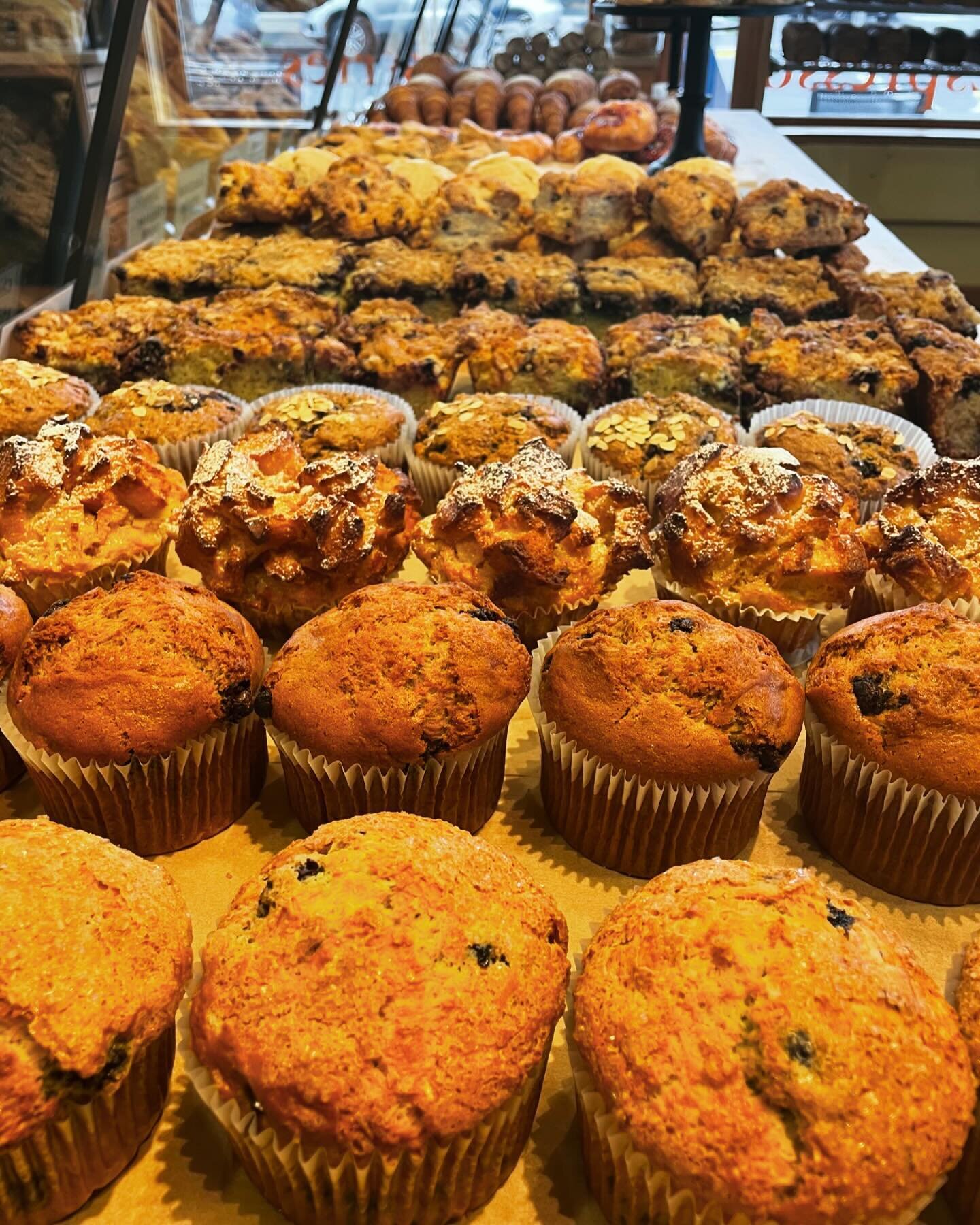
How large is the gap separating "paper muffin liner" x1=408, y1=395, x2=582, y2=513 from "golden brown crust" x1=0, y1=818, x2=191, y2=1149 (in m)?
2.20

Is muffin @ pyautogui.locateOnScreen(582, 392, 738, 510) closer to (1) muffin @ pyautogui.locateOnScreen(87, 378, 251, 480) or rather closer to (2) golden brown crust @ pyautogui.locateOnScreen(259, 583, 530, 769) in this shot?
(2) golden brown crust @ pyautogui.locateOnScreen(259, 583, 530, 769)

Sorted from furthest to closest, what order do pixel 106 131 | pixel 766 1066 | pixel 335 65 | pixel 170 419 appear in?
pixel 335 65
pixel 106 131
pixel 170 419
pixel 766 1066

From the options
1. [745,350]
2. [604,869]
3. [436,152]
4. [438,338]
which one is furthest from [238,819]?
[436,152]

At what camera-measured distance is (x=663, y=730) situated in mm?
2385

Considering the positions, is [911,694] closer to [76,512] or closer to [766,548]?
[766,548]

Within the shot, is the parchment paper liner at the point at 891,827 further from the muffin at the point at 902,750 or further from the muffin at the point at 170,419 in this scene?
the muffin at the point at 170,419

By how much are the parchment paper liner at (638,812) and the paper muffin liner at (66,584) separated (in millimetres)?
1538

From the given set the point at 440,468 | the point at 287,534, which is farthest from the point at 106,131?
the point at 287,534

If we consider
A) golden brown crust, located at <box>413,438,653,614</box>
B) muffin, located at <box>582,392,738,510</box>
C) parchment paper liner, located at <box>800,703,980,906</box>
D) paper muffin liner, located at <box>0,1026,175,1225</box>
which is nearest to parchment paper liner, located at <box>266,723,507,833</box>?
golden brown crust, located at <box>413,438,653,614</box>

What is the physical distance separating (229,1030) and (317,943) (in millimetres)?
206

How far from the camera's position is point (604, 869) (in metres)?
2.62

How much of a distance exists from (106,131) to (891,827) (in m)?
4.97

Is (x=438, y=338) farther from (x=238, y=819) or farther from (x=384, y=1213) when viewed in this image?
(x=384, y=1213)

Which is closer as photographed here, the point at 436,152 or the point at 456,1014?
the point at 456,1014
